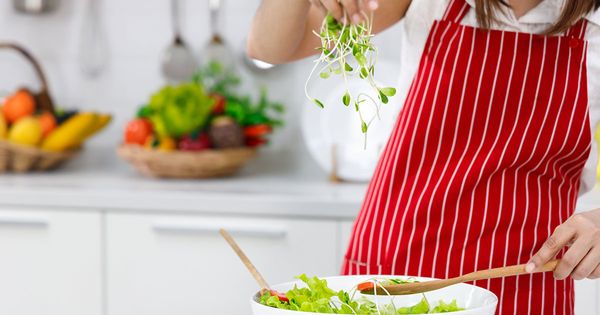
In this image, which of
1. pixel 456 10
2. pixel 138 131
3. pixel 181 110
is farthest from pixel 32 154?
pixel 456 10

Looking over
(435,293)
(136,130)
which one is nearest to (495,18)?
(435,293)

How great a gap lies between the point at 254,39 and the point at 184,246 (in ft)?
2.93

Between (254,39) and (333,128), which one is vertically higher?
(254,39)

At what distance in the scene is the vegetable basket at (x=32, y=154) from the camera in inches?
96.1

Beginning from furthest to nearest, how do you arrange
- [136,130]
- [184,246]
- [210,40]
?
[210,40] → [136,130] → [184,246]

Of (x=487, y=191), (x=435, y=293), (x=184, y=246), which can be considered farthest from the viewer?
(x=184, y=246)

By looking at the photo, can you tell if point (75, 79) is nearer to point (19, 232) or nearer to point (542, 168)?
point (19, 232)

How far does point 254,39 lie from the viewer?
135 cm

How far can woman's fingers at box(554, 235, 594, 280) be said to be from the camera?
1.01m

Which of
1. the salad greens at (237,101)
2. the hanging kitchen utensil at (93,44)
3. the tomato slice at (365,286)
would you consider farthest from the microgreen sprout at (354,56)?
the hanging kitchen utensil at (93,44)

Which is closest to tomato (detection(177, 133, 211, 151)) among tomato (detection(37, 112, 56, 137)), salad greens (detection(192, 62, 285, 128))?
salad greens (detection(192, 62, 285, 128))

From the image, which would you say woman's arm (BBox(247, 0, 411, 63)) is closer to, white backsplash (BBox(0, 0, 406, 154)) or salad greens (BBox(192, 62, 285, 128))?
salad greens (BBox(192, 62, 285, 128))

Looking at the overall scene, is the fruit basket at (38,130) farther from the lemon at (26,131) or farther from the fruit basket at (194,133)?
the fruit basket at (194,133)

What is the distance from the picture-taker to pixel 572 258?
1.01 meters
